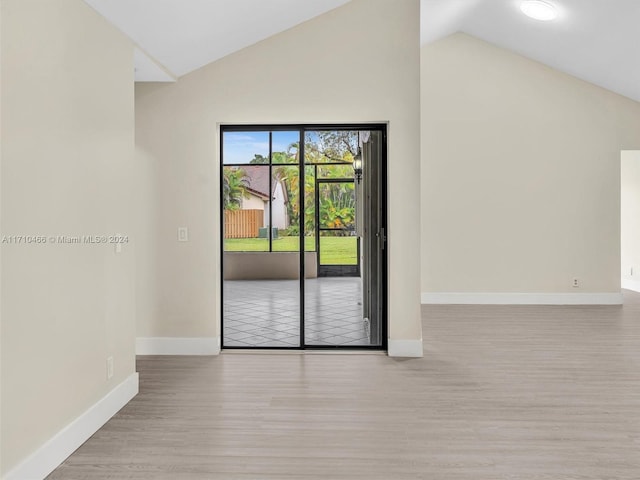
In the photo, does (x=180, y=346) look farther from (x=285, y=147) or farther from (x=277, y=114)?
(x=277, y=114)

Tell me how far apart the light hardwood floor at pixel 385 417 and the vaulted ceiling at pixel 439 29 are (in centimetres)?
240

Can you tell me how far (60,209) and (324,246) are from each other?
8.40ft

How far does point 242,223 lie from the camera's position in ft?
15.9

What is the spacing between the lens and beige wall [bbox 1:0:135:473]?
218 centimetres

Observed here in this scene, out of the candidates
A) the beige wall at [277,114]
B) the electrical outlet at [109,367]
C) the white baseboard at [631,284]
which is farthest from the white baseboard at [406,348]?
the white baseboard at [631,284]

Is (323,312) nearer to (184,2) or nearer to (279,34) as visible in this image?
(279,34)

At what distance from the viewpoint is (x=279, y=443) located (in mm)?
2766

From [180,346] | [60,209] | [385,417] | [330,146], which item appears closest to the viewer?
[60,209]

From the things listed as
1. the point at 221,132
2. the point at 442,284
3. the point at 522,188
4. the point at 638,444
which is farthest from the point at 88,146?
the point at 522,188

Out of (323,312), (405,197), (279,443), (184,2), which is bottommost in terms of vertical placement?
(279,443)

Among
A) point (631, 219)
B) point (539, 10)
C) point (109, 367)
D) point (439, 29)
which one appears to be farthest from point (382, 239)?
point (631, 219)

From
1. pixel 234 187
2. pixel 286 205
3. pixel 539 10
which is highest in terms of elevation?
pixel 539 10

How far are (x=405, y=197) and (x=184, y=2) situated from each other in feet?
7.38

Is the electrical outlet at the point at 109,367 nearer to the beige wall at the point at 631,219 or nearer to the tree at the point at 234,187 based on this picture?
the tree at the point at 234,187
